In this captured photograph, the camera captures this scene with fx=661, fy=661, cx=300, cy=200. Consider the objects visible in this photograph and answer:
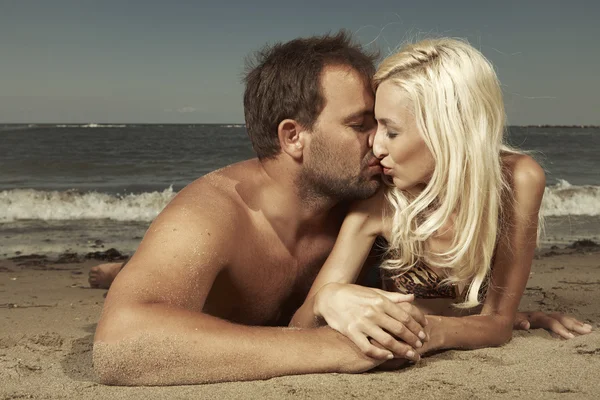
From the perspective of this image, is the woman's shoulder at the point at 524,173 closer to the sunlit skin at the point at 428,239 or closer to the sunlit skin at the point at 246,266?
the sunlit skin at the point at 428,239

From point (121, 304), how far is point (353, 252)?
51.2 inches

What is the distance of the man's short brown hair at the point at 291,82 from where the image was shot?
12.2 feet

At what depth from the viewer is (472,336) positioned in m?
3.42

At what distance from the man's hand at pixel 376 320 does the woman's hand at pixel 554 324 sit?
1.20 meters

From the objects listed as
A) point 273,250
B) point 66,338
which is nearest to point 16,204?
point 66,338

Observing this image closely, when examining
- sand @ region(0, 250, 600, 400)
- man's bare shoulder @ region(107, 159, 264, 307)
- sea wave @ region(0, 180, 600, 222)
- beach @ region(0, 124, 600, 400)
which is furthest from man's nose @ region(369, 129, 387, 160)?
sea wave @ region(0, 180, 600, 222)

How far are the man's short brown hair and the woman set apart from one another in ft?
1.08

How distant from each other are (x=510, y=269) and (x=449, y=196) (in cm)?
54

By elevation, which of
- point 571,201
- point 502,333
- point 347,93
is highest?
point 347,93

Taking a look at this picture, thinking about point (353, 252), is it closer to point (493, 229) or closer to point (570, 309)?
point (493, 229)

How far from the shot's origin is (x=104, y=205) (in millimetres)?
12195

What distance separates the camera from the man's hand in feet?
9.67

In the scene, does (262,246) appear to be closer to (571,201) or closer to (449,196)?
(449,196)

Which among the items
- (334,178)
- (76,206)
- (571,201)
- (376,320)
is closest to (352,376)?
(376,320)
